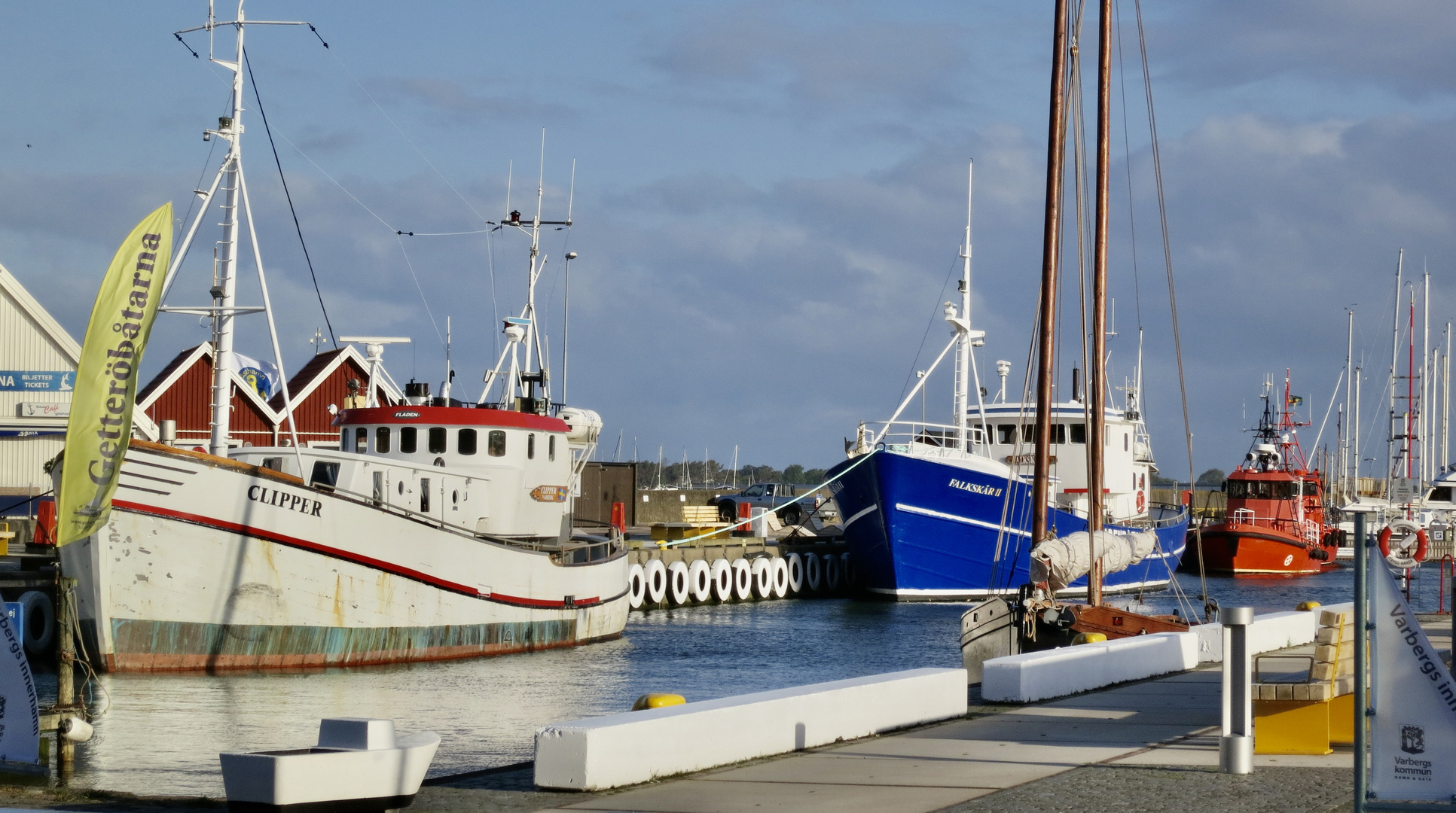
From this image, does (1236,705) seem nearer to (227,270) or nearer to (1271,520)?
(227,270)

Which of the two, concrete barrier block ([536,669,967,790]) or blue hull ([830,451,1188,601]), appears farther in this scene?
blue hull ([830,451,1188,601])

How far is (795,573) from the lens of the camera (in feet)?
139

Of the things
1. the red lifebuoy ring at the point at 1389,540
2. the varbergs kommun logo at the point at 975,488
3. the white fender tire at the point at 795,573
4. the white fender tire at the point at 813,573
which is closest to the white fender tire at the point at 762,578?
the white fender tire at the point at 795,573

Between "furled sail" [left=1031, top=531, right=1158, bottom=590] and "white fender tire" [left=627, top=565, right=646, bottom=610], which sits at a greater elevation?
"furled sail" [left=1031, top=531, right=1158, bottom=590]

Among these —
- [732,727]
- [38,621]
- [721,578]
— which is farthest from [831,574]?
[732,727]

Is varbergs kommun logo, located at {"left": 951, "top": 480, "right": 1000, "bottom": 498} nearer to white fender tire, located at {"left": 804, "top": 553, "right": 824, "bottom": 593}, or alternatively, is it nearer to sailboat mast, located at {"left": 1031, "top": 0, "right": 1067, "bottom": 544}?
white fender tire, located at {"left": 804, "top": 553, "right": 824, "bottom": 593}

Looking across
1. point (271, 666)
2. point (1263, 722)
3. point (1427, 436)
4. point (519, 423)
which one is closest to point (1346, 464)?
point (1427, 436)

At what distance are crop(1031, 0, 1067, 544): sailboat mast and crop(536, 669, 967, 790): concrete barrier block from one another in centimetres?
1062

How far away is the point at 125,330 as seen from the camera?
1100cm

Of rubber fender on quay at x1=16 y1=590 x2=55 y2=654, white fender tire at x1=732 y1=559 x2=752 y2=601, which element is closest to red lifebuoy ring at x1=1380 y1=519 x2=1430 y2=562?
rubber fender on quay at x1=16 y1=590 x2=55 y2=654

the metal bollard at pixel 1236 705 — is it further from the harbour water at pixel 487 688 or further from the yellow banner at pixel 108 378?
the yellow banner at pixel 108 378

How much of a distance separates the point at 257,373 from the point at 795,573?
18.6m

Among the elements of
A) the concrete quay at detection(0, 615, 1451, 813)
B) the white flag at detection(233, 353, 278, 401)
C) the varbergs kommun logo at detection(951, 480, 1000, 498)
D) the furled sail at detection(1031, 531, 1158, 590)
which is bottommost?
the concrete quay at detection(0, 615, 1451, 813)

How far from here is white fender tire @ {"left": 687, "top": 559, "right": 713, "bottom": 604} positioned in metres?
38.7
